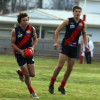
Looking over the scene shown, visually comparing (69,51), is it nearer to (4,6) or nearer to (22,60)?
(22,60)

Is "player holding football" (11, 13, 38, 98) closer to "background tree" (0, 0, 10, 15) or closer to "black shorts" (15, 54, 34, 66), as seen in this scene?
"black shorts" (15, 54, 34, 66)

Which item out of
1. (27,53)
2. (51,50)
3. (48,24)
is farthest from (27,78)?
(48,24)

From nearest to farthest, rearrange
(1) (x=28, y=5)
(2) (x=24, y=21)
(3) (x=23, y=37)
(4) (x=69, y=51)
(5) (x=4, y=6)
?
1. (2) (x=24, y=21)
2. (3) (x=23, y=37)
3. (4) (x=69, y=51)
4. (5) (x=4, y=6)
5. (1) (x=28, y=5)

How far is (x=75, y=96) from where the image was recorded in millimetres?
10117

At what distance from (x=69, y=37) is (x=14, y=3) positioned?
5130 cm

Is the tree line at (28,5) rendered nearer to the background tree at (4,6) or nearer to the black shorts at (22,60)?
the background tree at (4,6)

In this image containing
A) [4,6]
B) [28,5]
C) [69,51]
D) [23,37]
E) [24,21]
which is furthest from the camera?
[28,5]

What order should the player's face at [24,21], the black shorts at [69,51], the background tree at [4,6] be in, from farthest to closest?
the background tree at [4,6], the black shorts at [69,51], the player's face at [24,21]

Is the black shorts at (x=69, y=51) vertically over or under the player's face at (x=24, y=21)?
under

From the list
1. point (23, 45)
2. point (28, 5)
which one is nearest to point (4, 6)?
point (28, 5)

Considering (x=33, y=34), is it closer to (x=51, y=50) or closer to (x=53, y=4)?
(x=51, y=50)

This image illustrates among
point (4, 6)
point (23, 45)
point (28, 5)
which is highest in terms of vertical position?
point (23, 45)

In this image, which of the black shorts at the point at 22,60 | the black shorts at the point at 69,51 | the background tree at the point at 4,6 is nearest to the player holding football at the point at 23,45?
the black shorts at the point at 22,60

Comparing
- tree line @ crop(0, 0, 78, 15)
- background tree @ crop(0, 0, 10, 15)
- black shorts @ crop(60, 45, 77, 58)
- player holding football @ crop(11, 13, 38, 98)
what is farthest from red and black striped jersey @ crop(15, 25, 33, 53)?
background tree @ crop(0, 0, 10, 15)
